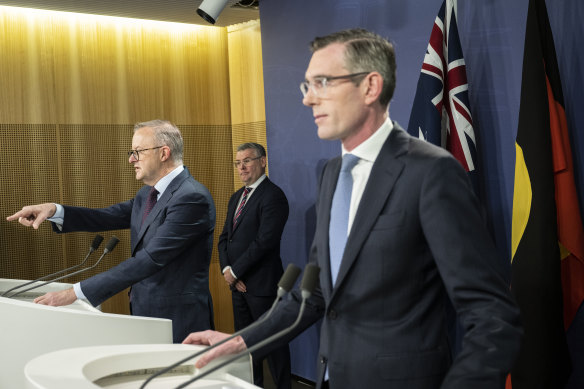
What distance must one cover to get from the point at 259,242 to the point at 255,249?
55mm

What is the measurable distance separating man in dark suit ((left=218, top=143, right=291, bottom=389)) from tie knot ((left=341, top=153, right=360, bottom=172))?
2.86 metres

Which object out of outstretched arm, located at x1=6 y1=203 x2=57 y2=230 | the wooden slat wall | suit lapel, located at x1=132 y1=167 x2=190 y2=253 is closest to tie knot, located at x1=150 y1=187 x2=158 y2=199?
suit lapel, located at x1=132 y1=167 x2=190 y2=253

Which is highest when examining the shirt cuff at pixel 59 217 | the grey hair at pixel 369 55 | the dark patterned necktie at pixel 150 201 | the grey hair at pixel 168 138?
the grey hair at pixel 369 55

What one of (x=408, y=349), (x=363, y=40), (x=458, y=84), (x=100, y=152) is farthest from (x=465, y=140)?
(x=100, y=152)

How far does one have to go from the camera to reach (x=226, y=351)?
1.70 m

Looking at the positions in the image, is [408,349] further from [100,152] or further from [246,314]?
[100,152]

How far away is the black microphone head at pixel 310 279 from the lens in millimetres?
1414

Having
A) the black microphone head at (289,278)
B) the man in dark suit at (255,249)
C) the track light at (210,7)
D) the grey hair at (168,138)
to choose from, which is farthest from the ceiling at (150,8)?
the black microphone head at (289,278)

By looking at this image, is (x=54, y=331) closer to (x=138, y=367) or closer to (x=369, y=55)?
(x=138, y=367)

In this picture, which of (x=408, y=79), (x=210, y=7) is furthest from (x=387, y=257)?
(x=210, y=7)

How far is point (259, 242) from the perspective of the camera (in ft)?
14.8

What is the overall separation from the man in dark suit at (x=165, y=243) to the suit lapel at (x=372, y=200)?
5.52 ft

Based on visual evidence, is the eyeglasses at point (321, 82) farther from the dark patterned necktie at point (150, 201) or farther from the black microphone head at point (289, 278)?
the dark patterned necktie at point (150, 201)

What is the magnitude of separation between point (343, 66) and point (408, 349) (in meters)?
0.70
